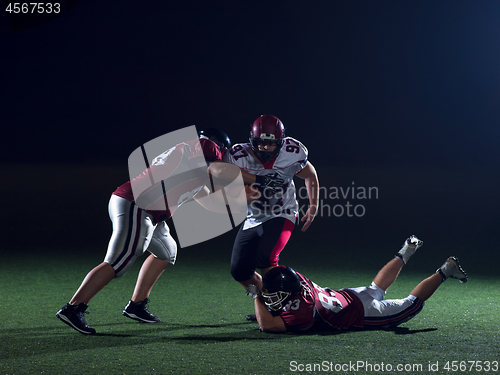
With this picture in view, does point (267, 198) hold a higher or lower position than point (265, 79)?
lower

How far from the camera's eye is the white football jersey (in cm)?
307

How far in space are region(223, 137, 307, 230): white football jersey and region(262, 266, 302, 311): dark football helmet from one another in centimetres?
55

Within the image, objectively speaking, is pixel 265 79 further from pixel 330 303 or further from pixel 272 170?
pixel 330 303

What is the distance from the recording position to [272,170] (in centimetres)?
310

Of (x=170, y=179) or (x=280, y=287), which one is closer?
(x=280, y=287)

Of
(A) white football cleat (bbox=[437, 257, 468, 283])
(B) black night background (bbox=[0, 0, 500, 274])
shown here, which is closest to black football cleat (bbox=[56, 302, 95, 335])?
(A) white football cleat (bbox=[437, 257, 468, 283])

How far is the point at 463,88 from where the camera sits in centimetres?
1038

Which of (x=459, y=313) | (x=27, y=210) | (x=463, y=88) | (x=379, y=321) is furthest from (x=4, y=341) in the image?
(x=463, y=88)

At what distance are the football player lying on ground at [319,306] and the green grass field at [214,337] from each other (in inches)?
2.7

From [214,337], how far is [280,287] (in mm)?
459

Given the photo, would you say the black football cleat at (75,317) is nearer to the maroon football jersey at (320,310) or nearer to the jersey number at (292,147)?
the maroon football jersey at (320,310)

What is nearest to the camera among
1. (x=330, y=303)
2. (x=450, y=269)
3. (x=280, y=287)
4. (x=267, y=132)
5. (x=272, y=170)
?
(x=280, y=287)

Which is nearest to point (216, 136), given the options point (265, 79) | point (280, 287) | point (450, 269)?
point (280, 287)

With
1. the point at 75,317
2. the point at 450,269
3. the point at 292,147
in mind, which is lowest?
the point at 75,317
